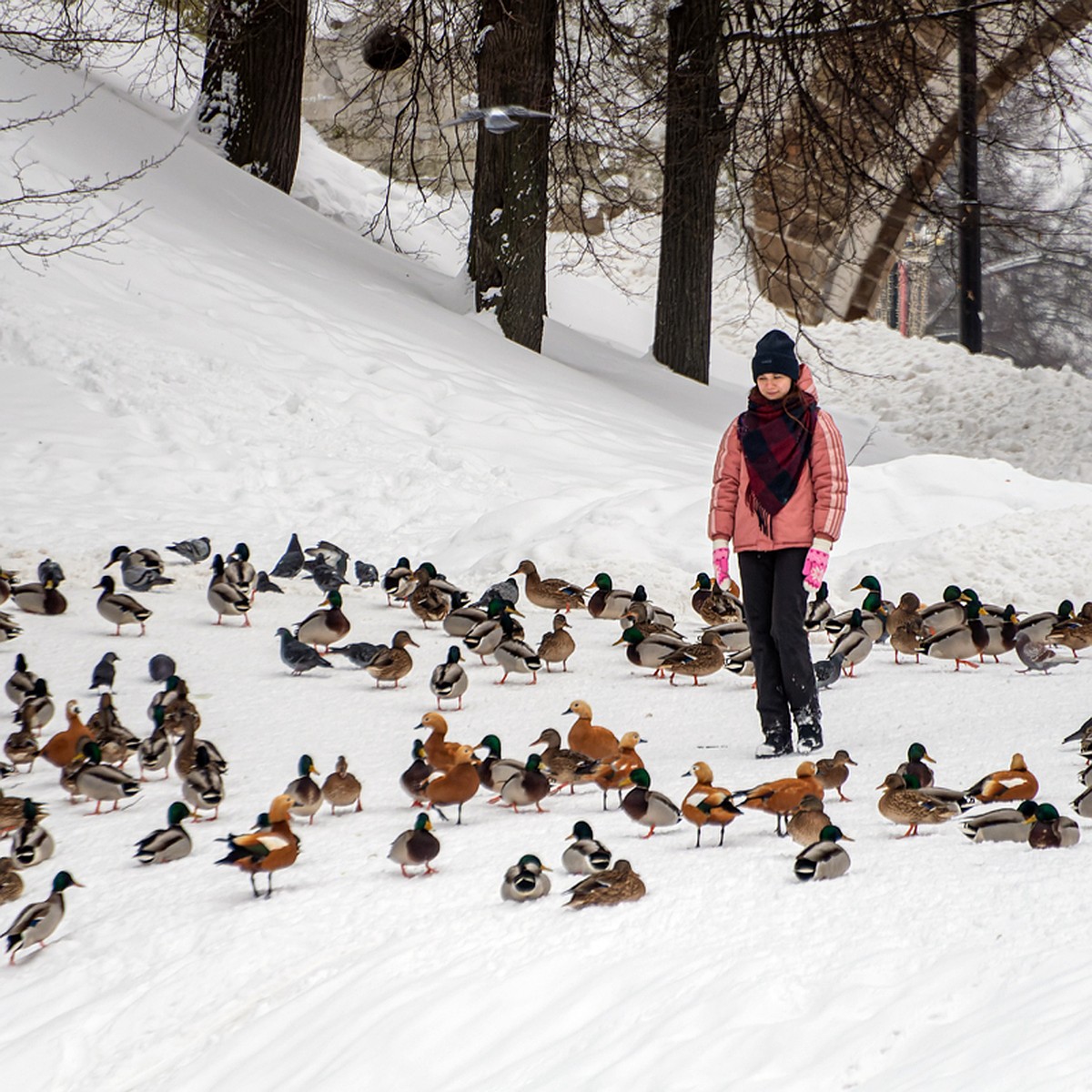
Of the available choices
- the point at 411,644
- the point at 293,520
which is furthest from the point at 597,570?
the point at 293,520

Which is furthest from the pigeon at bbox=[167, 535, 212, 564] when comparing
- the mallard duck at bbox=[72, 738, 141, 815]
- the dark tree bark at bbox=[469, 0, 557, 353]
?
the dark tree bark at bbox=[469, 0, 557, 353]

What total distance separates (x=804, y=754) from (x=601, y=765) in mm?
1107

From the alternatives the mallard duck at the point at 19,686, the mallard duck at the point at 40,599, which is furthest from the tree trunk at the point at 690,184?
the mallard duck at the point at 19,686

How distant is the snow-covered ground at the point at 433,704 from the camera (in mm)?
4031

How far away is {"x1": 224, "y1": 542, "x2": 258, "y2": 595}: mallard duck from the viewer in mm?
10031

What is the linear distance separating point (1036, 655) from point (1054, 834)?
12.5 ft

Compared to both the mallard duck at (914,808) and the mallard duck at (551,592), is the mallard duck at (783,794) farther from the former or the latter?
the mallard duck at (551,592)

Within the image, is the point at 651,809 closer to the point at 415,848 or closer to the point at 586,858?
the point at 586,858

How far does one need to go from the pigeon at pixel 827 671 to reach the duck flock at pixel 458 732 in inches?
0.7

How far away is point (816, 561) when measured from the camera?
6.58 meters

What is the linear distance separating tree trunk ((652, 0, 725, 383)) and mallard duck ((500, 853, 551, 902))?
511 inches

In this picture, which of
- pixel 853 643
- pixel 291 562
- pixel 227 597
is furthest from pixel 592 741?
pixel 291 562

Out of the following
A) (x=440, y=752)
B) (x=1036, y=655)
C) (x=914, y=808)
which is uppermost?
(x=1036, y=655)

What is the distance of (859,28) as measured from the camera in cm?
1518
